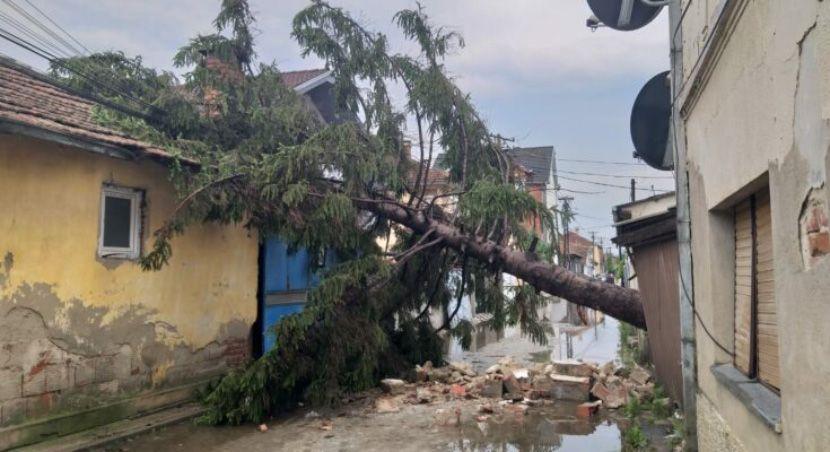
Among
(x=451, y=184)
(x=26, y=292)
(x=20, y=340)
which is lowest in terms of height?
(x=20, y=340)

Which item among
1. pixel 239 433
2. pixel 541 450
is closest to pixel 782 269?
pixel 541 450

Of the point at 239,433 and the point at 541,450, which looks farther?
the point at 239,433

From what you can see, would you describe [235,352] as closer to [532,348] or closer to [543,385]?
[543,385]

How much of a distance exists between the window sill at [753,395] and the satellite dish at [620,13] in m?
3.38

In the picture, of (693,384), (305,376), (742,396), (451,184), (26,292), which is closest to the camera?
(742,396)

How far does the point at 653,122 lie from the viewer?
6023 millimetres

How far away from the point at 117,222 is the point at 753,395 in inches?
264

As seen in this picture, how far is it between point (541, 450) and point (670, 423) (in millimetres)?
1502

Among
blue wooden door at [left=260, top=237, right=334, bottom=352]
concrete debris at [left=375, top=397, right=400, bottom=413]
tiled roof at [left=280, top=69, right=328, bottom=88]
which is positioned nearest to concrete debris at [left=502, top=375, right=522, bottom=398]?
concrete debris at [left=375, top=397, right=400, bottom=413]

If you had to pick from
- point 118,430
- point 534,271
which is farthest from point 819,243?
point 118,430

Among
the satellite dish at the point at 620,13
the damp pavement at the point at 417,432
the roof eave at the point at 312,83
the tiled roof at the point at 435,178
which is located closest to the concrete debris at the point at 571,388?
the damp pavement at the point at 417,432

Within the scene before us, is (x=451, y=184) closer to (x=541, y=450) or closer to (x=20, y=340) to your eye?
(x=541, y=450)

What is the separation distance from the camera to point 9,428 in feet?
19.4

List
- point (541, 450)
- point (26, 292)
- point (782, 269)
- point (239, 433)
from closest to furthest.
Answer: point (782, 269), point (26, 292), point (541, 450), point (239, 433)
